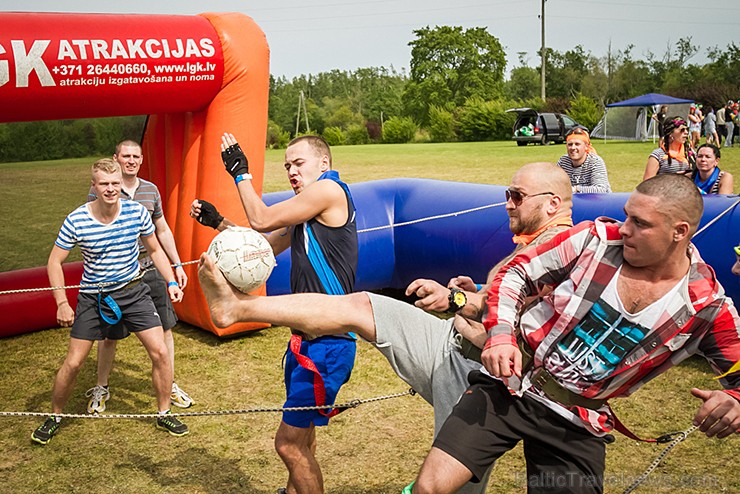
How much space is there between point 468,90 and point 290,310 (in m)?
76.5

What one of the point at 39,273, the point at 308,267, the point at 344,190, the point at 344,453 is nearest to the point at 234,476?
the point at 344,453

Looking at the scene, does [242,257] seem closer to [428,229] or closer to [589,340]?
[589,340]

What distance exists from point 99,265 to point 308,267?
1.97 metres

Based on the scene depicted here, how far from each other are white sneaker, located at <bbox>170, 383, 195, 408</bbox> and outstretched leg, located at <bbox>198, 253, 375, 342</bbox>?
2.91m

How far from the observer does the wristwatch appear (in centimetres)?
324

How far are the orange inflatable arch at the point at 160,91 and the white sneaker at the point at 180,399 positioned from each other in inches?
53.2

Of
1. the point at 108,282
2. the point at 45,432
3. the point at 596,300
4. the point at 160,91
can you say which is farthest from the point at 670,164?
the point at 45,432

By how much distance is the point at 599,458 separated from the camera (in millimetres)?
3012

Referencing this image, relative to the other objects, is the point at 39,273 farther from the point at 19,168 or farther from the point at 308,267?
the point at 308,267

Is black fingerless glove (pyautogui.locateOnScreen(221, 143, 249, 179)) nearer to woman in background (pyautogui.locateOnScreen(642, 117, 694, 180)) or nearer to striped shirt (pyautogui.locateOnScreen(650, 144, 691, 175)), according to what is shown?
woman in background (pyautogui.locateOnScreen(642, 117, 694, 180))

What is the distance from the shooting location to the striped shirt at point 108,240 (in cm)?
519

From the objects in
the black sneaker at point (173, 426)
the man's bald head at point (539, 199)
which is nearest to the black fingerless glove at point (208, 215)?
the man's bald head at point (539, 199)

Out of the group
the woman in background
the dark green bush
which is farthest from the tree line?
the woman in background

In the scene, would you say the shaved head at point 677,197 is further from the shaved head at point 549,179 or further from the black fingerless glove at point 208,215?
the black fingerless glove at point 208,215
